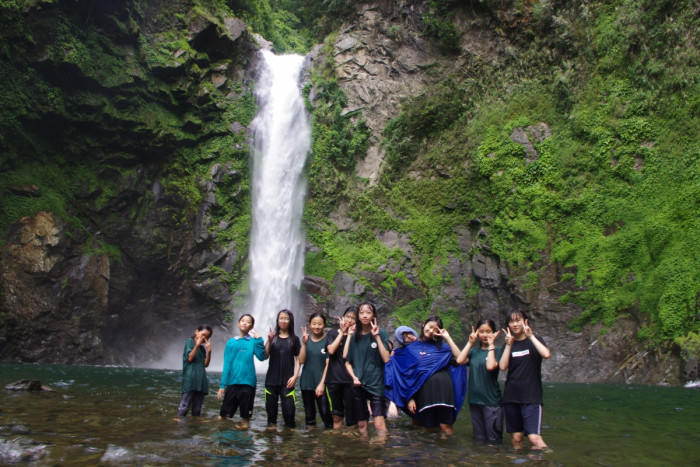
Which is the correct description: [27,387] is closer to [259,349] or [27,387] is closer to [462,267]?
[259,349]

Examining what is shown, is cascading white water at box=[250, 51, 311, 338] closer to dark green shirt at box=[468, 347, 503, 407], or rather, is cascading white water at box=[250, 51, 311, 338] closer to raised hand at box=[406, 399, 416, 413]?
raised hand at box=[406, 399, 416, 413]

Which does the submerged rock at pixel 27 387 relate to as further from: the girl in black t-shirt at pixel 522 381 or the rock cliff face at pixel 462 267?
the rock cliff face at pixel 462 267

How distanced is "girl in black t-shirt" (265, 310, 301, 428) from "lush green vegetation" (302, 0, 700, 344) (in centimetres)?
1201

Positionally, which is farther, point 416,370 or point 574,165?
point 574,165

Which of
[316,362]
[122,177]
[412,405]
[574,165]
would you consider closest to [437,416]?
[412,405]

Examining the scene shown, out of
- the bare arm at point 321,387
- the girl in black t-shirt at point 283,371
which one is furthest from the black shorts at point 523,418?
the girl in black t-shirt at point 283,371

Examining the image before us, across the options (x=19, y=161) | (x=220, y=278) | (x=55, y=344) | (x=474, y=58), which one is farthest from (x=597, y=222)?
(x=19, y=161)

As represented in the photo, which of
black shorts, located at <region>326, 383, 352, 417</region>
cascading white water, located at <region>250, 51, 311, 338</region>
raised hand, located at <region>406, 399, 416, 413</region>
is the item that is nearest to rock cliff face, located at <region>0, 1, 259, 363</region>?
cascading white water, located at <region>250, 51, 311, 338</region>

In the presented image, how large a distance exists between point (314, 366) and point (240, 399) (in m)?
1.15

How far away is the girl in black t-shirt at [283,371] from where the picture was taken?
6.09 m

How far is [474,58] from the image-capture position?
2131 centimetres

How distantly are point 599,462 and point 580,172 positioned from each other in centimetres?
1435

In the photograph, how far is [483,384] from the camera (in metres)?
5.41

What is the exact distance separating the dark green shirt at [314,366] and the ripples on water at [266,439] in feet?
1.80
